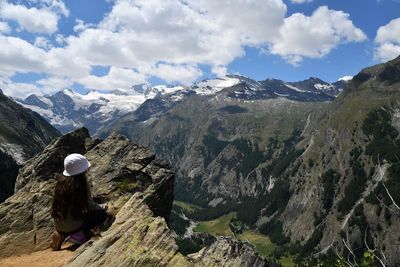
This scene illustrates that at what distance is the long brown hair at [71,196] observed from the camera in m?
26.6

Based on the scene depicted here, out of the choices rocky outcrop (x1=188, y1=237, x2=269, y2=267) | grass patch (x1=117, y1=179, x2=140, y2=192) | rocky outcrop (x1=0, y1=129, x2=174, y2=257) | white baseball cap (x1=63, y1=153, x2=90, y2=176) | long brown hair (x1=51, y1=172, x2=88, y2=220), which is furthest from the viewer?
grass patch (x1=117, y1=179, x2=140, y2=192)

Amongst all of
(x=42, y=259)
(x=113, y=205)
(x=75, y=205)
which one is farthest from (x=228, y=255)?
(x=113, y=205)

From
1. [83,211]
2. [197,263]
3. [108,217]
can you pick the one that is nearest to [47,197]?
[108,217]

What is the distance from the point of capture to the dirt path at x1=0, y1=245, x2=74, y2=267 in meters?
28.2

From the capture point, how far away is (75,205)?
27.2 m

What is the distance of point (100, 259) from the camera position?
25.7 metres

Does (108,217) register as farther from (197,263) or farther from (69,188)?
(197,263)

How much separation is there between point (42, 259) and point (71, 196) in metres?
5.32

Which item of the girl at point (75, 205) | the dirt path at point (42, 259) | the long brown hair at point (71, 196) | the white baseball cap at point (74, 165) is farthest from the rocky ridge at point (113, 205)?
the white baseball cap at point (74, 165)

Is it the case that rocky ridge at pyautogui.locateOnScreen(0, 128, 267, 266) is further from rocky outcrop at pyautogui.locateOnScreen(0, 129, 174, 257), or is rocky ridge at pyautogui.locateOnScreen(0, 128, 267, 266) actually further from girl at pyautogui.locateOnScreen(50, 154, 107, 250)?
girl at pyautogui.locateOnScreen(50, 154, 107, 250)

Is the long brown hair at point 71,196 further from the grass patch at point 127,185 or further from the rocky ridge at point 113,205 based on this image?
the grass patch at point 127,185

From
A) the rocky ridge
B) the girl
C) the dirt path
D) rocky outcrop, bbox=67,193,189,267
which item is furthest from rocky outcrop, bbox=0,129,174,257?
rocky outcrop, bbox=67,193,189,267

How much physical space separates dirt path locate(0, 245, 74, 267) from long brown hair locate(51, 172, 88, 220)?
2641 millimetres

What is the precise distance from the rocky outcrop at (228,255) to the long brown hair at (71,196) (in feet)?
22.4
